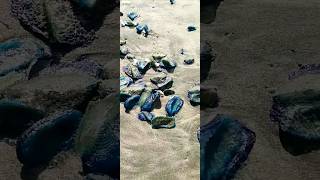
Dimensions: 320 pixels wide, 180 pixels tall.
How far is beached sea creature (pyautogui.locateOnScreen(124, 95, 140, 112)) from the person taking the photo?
9.52 ft

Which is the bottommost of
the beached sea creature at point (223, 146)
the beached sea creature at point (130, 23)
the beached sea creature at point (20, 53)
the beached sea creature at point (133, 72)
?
the beached sea creature at point (223, 146)

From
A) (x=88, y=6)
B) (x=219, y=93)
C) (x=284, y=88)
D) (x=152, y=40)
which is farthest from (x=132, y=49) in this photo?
(x=284, y=88)

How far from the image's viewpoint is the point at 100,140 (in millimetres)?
2670

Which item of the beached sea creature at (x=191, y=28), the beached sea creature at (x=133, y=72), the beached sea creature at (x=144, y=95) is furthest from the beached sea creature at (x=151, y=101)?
the beached sea creature at (x=191, y=28)

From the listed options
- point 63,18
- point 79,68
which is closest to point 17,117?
point 79,68

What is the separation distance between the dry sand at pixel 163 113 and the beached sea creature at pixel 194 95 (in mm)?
26

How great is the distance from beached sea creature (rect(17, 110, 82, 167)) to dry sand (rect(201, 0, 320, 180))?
61 cm

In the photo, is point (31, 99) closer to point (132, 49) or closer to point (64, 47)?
Answer: point (64, 47)

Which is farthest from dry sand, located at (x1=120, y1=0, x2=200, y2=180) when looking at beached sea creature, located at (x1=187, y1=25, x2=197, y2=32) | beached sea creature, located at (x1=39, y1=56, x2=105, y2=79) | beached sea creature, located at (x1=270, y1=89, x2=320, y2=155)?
beached sea creature, located at (x1=270, y1=89, x2=320, y2=155)

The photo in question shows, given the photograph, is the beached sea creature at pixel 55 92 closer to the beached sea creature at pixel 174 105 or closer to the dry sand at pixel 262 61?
the beached sea creature at pixel 174 105

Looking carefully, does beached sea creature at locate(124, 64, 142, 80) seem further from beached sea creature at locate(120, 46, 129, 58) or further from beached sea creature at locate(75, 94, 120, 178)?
beached sea creature at locate(75, 94, 120, 178)

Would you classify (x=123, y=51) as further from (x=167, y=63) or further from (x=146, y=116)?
(x=146, y=116)

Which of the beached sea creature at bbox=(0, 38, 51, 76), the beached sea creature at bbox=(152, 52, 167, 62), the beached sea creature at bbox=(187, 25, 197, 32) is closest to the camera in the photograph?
the beached sea creature at bbox=(0, 38, 51, 76)

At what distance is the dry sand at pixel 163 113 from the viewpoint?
2.68 metres
